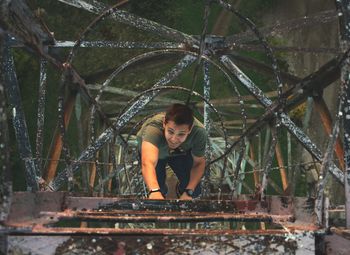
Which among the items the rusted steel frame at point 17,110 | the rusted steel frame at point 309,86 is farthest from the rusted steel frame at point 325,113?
the rusted steel frame at point 17,110

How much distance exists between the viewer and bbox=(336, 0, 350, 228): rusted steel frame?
3.05 meters

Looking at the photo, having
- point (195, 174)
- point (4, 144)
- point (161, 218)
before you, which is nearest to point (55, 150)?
point (195, 174)

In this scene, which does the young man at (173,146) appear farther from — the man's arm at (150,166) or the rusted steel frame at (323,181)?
the rusted steel frame at (323,181)

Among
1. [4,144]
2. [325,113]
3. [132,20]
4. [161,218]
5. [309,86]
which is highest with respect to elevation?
[132,20]

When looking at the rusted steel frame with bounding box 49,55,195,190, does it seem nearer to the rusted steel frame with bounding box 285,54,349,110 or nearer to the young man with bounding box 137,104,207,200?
the young man with bounding box 137,104,207,200

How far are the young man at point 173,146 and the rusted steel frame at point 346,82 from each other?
263cm

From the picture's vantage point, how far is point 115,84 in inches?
667

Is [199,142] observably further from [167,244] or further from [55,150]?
[167,244]

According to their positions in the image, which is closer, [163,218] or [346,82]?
[346,82]

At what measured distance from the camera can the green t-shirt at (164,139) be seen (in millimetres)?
6344

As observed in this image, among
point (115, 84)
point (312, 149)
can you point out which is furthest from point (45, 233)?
point (115, 84)

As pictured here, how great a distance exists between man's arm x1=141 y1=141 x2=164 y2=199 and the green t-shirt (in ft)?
0.30

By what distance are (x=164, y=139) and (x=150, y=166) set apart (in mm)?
554

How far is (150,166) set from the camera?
609 cm
